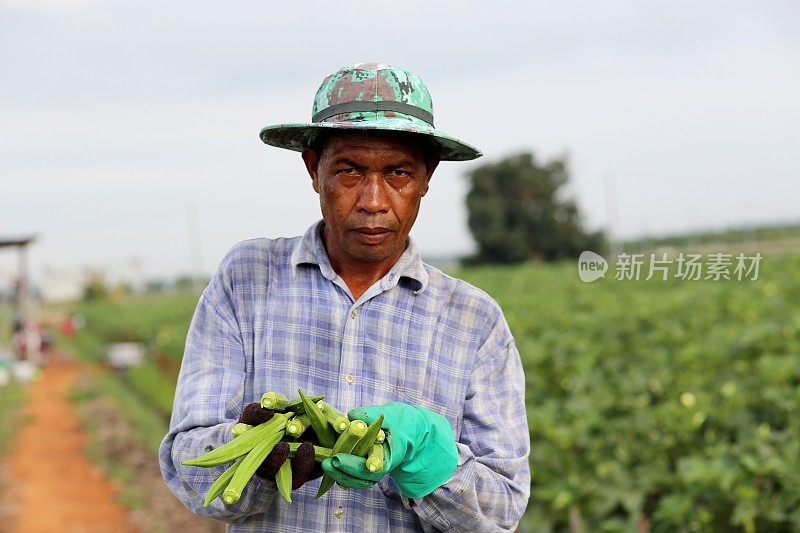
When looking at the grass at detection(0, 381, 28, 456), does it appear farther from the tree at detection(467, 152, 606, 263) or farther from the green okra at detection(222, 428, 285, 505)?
the tree at detection(467, 152, 606, 263)

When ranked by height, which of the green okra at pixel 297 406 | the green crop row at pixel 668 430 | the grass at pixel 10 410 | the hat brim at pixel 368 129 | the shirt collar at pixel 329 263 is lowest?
the grass at pixel 10 410

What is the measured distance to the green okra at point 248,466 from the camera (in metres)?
1.40

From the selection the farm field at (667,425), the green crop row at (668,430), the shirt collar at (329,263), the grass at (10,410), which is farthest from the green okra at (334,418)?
the grass at (10,410)

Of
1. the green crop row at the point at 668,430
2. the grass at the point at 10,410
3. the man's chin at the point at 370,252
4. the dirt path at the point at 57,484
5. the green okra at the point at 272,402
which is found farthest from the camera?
the grass at the point at 10,410

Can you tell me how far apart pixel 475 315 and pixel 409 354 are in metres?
0.20

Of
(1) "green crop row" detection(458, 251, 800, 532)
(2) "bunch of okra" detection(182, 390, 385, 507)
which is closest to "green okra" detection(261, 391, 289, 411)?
(2) "bunch of okra" detection(182, 390, 385, 507)

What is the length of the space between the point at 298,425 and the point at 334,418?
75 millimetres

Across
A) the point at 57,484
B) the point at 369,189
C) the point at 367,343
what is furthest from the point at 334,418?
the point at 57,484

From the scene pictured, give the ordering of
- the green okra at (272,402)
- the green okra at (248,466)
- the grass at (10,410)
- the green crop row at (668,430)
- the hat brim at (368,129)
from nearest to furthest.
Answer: the green okra at (248,466)
the green okra at (272,402)
the hat brim at (368,129)
the green crop row at (668,430)
the grass at (10,410)

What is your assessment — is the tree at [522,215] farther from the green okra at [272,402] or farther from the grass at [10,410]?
the green okra at [272,402]

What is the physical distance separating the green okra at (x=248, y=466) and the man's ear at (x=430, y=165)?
0.68 meters

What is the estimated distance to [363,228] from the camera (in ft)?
5.57

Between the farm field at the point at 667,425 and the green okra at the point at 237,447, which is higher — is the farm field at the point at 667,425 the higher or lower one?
the lower one

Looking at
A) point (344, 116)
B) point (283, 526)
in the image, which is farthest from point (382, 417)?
point (344, 116)
